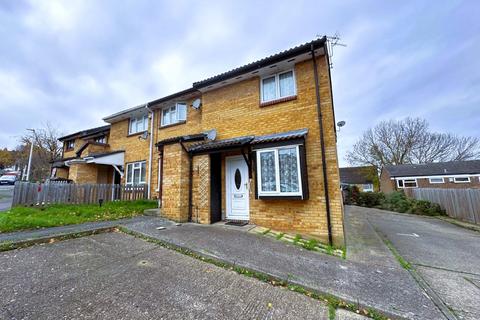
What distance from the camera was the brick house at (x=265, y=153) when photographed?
5.80 m

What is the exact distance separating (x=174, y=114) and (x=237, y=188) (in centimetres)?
607

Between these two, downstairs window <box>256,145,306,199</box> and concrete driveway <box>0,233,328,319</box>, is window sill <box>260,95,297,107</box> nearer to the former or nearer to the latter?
downstairs window <box>256,145,306,199</box>

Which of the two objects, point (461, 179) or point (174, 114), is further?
point (461, 179)

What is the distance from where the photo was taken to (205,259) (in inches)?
156

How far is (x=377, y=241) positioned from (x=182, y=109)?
1009 centimetres

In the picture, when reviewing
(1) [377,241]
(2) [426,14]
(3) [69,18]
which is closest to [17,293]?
(1) [377,241]

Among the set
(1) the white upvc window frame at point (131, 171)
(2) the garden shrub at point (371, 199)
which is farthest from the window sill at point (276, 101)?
(2) the garden shrub at point (371, 199)

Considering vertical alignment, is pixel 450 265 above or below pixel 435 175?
below

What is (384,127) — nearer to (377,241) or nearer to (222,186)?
(377,241)

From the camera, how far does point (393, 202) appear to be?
17.7 meters

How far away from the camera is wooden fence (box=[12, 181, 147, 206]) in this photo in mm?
8195

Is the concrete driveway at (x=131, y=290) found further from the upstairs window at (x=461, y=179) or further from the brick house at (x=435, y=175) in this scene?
the upstairs window at (x=461, y=179)

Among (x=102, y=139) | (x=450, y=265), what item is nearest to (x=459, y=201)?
(x=450, y=265)

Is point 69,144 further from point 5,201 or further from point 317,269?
point 317,269
